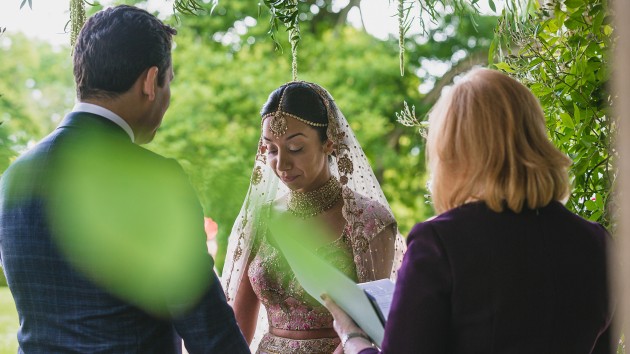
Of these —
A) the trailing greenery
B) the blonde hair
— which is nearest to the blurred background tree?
the trailing greenery

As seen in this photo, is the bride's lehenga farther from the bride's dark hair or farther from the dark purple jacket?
the dark purple jacket

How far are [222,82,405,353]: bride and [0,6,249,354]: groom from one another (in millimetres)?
807

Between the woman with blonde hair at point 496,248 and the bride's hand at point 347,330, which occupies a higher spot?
the woman with blonde hair at point 496,248

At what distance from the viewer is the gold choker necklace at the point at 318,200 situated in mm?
2551

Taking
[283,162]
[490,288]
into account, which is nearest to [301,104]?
[283,162]

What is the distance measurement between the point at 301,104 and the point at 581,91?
2.90 ft

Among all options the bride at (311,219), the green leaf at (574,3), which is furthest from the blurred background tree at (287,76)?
the green leaf at (574,3)

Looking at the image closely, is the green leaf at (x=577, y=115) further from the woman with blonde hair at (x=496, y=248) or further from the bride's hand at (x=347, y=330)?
the bride's hand at (x=347, y=330)

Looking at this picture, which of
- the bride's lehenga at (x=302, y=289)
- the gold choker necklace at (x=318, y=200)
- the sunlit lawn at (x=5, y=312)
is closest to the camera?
the sunlit lawn at (x=5, y=312)

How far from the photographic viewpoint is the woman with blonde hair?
1.41 m

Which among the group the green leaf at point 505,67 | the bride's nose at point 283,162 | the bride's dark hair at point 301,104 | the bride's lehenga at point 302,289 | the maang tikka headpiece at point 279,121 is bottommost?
the bride's lehenga at point 302,289

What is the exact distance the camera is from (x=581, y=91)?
2.33 meters

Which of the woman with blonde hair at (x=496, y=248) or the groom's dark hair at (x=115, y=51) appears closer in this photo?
the woman with blonde hair at (x=496, y=248)

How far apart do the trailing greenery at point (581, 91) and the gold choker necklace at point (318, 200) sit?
0.72m
